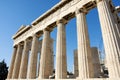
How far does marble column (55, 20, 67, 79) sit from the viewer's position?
2067 cm

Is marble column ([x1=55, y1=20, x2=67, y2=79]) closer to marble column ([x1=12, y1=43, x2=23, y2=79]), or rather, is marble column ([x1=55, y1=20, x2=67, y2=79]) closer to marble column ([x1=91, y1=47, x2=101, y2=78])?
marble column ([x1=91, y1=47, x2=101, y2=78])

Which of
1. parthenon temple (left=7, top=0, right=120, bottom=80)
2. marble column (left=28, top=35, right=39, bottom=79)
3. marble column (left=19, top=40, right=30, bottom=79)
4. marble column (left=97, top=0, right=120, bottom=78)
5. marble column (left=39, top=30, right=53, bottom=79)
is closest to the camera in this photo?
marble column (left=97, top=0, right=120, bottom=78)

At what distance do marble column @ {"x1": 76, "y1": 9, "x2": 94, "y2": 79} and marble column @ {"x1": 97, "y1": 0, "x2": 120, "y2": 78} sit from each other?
3.31 m

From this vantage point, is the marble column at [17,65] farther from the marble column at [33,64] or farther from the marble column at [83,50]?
the marble column at [83,50]

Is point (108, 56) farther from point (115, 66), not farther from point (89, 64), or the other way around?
point (89, 64)

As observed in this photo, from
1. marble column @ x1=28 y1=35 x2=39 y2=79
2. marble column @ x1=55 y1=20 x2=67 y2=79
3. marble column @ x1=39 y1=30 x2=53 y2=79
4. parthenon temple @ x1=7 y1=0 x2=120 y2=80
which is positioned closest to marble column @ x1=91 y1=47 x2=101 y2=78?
parthenon temple @ x1=7 y1=0 x2=120 y2=80

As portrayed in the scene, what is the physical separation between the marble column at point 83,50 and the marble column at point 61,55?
418cm

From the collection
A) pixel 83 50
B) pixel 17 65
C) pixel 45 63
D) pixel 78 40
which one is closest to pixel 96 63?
pixel 45 63

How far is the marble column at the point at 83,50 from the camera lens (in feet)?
55.4

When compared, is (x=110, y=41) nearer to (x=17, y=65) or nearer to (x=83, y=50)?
(x=83, y=50)

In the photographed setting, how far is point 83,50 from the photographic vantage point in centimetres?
1836

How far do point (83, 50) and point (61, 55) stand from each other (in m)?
5.29

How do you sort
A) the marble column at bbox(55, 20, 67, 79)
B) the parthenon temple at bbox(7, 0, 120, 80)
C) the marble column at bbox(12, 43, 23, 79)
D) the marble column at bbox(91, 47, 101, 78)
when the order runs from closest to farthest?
1. the parthenon temple at bbox(7, 0, 120, 80)
2. the marble column at bbox(55, 20, 67, 79)
3. the marble column at bbox(91, 47, 101, 78)
4. the marble column at bbox(12, 43, 23, 79)

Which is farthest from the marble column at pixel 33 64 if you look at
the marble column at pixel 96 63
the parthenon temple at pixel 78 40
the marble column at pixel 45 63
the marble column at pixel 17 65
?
the marble column at pixel 96 63
